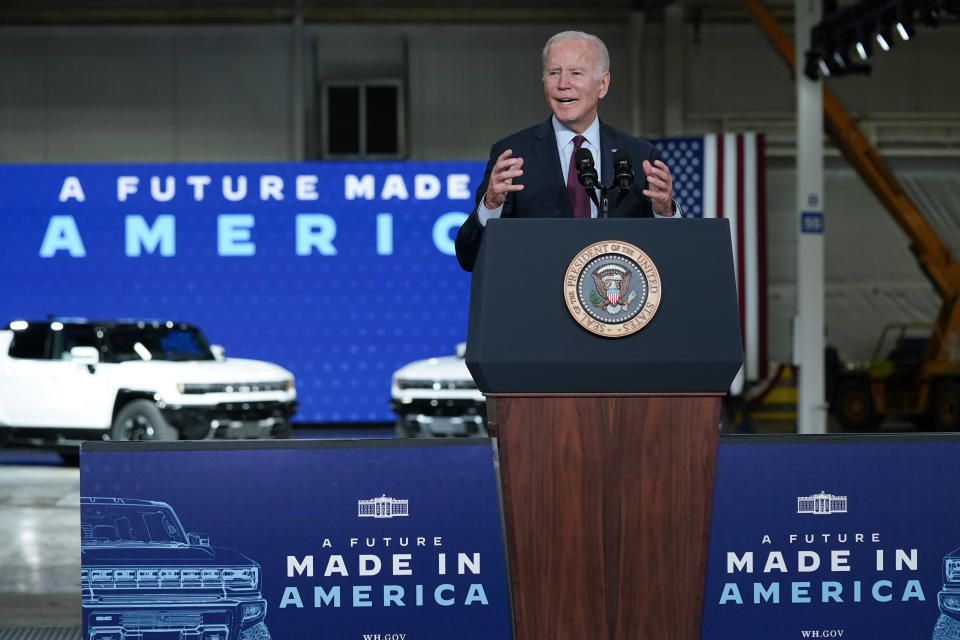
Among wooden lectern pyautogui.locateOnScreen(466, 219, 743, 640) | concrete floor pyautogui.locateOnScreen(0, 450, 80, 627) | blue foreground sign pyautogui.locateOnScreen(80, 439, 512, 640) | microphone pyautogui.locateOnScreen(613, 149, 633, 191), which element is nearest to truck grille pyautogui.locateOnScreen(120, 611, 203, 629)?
blue foreground sign pyautogui.locateOnScreen(80, 439, 512, 640)

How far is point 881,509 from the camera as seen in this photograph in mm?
2717

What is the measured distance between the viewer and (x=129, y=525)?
2.61 m

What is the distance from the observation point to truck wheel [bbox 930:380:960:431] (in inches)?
571

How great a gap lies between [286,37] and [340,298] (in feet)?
17.2

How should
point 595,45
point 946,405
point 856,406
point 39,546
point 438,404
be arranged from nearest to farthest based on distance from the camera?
point 595,45, point 39,546, point 438,404, point 946,405, point 856,406

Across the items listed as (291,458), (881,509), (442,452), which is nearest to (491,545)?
(442,452)

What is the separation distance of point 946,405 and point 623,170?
1362 centimetres

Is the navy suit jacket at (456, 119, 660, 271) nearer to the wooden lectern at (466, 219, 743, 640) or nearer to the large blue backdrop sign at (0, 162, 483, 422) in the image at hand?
the wooden lectern at (466, 219, 743, 640)

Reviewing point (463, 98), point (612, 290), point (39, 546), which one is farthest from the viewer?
point (463, 98)

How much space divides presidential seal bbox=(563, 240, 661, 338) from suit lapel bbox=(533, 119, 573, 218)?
348 millimetres

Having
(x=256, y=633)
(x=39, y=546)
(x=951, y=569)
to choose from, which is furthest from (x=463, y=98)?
(x=256, y=633)

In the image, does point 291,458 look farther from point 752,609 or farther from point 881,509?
point 881,509

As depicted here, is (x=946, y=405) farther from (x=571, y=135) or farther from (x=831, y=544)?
(x=571, y=135)

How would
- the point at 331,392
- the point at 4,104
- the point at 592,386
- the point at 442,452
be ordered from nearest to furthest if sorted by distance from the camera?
1. the point at 592,386
2. the point at 442,452
3. the point at 331,392
4. the point at 4,104
